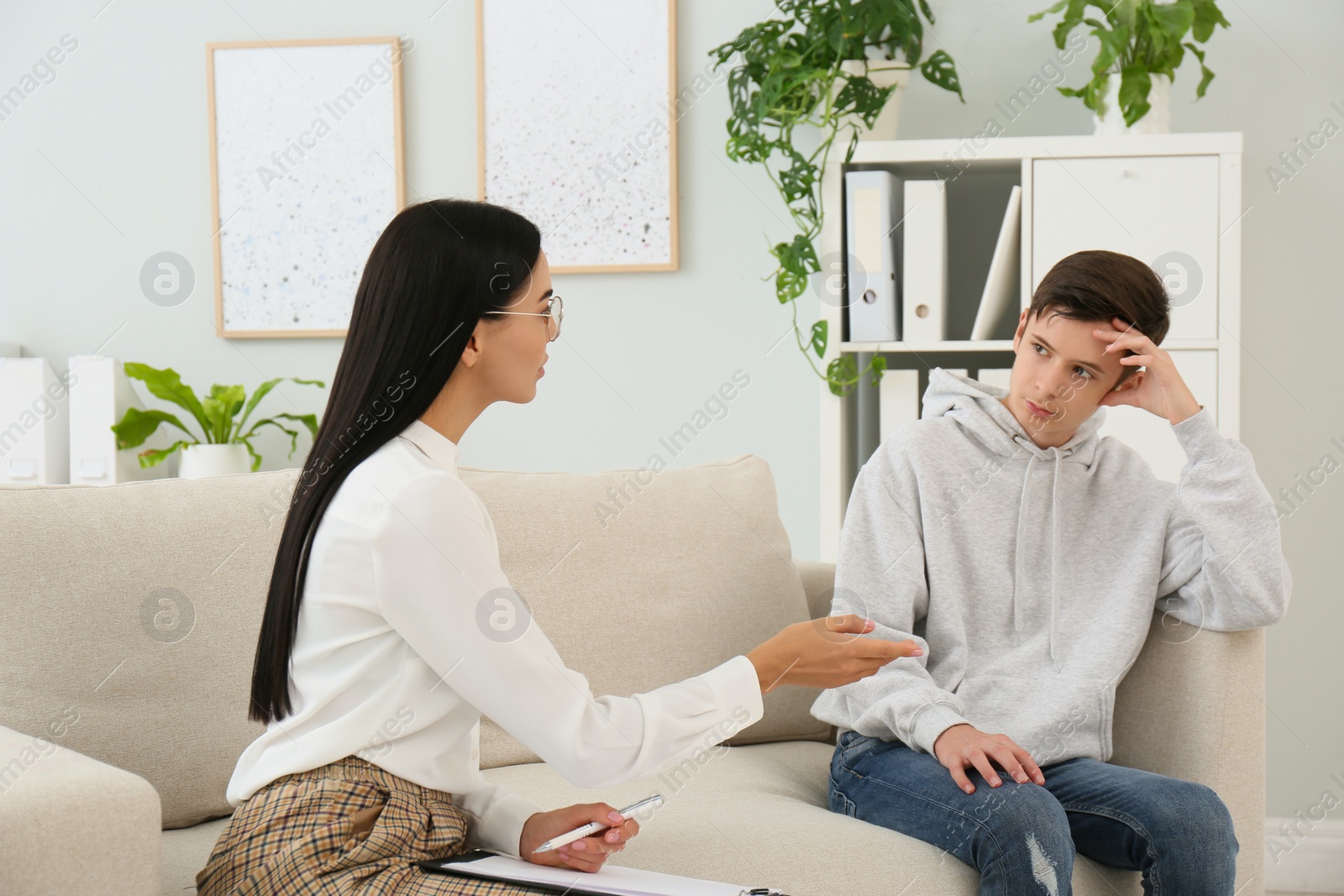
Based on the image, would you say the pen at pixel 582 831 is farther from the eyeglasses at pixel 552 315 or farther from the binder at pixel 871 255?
the binder at pixel 871 255

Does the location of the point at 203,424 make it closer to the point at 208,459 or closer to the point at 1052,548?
the point at 208,459

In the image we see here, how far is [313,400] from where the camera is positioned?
2584 millimetres

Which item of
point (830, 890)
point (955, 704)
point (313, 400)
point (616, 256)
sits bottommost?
point (830, 890)

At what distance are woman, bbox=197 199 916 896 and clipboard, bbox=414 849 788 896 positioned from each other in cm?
1

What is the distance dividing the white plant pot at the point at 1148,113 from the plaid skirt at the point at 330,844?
6.09 ft

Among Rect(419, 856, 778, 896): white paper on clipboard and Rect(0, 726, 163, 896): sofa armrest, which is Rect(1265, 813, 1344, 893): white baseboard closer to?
Rect(419, 856, 778, 896): white paper on clipboard

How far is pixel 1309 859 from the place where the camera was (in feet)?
7.84

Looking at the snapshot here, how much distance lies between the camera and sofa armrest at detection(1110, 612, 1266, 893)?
1.41 metres

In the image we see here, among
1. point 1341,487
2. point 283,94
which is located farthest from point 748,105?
point 1341,487

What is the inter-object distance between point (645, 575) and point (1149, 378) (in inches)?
31.1

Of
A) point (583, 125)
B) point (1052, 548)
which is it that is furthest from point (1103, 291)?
point (583, 125)

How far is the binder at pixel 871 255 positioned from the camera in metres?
2.11

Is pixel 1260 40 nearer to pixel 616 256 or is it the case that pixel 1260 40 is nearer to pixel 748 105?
pixel 748 105

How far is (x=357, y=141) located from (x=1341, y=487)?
241 cm
